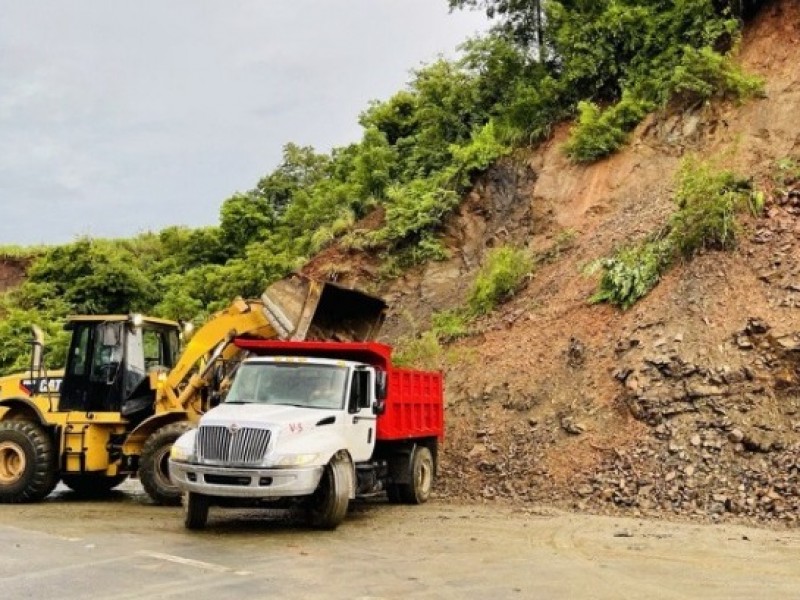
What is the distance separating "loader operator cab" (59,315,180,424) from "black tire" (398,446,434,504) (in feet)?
14.7

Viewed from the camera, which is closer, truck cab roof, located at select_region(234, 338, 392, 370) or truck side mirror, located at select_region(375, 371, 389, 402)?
truck side mirror, located at select_region(375, 371, 389, 402)

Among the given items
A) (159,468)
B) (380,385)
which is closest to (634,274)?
(380,385)

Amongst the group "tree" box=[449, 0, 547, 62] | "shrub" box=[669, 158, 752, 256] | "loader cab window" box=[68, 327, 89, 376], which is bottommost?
"loader cab window" box=[68, 327, 89, 376]

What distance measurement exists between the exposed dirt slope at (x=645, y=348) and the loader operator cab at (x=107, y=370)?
5.50 m

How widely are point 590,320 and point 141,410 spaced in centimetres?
860

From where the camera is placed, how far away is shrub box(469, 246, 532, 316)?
65.7 feet

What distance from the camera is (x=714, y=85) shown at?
2058 cm

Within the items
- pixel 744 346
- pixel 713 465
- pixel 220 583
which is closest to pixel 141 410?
pixel 220 583

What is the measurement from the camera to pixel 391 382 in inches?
515

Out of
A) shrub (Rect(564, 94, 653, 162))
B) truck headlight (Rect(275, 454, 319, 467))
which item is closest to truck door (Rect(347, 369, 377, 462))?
truck headlight (Rect(275, 454, 319, 467))

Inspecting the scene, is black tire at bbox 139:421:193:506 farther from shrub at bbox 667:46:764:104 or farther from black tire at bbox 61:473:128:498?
shrub at bbox 667:46:764:104

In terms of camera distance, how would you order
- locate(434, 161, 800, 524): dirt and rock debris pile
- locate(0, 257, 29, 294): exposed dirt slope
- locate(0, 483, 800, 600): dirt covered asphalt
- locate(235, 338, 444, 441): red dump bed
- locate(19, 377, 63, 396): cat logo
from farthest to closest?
1. locate(0, 257, 29, 294): exposed dirt slope
2. locate(19, 377, 63, 396): cat logo
3. locate(434, 161, 800, 524): dirt and rock debris pile
4. locate(235, 338, 444, 441): red dump bed
5. locate(0, 483, 800, 600): dirt covered asphalt

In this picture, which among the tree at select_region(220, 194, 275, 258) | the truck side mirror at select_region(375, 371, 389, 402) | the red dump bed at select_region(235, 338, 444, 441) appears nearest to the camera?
the truck side mirror at select_region(375, 371, 389, 402)

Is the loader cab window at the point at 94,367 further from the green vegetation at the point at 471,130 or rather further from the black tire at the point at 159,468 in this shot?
the green vegetation at the point at 471,130
